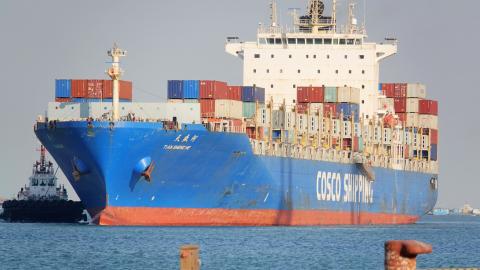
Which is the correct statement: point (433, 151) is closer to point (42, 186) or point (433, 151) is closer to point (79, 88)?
point (42, 186)

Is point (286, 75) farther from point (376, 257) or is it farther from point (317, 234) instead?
point (376, 257)

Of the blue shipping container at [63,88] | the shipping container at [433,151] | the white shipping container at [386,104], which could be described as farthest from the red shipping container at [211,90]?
the shipping container at [433,151]

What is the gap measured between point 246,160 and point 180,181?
392cm

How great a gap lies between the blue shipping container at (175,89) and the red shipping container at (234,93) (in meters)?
2.42

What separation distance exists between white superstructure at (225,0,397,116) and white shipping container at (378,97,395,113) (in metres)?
1.01

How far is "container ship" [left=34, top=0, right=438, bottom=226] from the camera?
160 ft

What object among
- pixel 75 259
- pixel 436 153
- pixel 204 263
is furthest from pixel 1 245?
pixel 436 153

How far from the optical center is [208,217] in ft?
169

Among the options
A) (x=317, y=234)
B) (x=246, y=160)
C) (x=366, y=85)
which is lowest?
(x=317, y=234)

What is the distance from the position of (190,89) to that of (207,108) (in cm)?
119

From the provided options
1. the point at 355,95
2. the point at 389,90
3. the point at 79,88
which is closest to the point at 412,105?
the point at 389,90

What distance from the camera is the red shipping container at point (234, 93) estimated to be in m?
53.3

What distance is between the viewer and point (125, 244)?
3941cm

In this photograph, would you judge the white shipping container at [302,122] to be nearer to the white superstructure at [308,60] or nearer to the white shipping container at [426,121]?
the white superstructure at [308,60]
